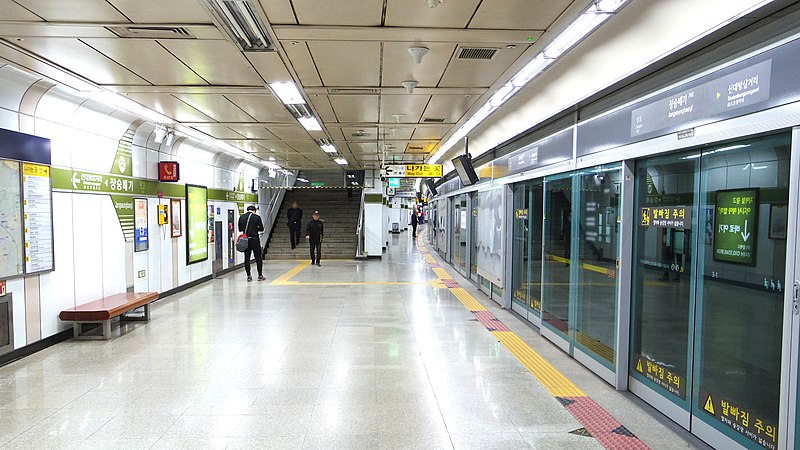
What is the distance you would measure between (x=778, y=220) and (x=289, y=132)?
7041mm

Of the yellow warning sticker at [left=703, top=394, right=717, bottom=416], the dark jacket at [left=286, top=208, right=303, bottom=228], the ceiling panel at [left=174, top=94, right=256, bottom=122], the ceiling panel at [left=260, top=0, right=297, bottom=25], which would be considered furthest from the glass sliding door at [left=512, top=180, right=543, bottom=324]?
the dark jacket at [left=286, top=208, right=303, bottom=228]

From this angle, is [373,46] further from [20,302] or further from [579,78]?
[20,302]

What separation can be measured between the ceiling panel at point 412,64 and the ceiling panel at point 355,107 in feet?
2.40

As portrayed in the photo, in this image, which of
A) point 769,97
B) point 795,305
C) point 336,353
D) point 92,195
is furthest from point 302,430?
point 92,195

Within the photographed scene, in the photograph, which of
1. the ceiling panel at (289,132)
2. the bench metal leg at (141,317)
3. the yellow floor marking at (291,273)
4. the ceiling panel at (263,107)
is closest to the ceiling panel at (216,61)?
the ceiling panel at (263,107)

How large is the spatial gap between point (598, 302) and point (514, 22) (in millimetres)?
2723

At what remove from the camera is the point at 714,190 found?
2.87m

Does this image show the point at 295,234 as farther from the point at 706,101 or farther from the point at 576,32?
Result: the point at 706,101

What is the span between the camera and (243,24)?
3273 mm

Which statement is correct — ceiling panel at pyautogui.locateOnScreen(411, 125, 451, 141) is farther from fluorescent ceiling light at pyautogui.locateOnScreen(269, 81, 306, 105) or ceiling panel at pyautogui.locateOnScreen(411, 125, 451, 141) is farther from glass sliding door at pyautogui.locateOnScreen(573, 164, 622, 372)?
glass sliding door at pyautogui.locateOnScreen(573, 164, 622, 372)

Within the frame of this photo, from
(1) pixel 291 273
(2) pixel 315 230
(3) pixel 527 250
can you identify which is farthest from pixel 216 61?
(2) pixel 315 230

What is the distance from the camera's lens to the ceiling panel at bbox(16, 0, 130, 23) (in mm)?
2926

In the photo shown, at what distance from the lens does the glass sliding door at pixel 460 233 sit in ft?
35.0

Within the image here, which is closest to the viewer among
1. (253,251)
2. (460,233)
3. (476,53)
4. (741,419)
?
(741,419)
